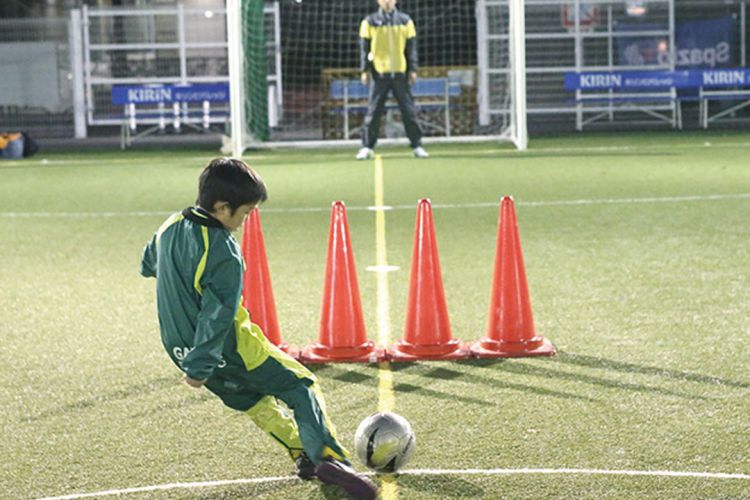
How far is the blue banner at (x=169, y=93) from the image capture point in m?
24.1

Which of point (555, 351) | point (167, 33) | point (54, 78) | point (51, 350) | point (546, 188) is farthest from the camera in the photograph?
point (167, 33)

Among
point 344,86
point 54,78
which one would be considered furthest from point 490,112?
point 54,78

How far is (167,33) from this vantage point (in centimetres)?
3278

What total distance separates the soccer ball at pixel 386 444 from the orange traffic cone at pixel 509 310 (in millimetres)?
1904

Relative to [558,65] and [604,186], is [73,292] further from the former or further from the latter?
[558,65]

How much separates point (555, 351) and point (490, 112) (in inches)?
762

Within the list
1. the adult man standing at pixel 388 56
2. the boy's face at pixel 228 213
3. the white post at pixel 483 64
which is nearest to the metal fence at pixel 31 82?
the white post at pixel 483 64

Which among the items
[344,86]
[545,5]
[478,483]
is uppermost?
[545,5]

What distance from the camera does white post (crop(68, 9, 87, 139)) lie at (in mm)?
26125

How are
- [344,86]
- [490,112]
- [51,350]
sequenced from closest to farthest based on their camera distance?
[51,350] < [344,86] < [490,112]

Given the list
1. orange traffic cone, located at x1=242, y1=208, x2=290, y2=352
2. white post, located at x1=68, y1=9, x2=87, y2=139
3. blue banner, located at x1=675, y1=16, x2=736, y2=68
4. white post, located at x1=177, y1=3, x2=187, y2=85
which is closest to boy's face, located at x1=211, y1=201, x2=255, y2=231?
orange traffic cone, located at x1=242, y1=208, x2=290, y2=352

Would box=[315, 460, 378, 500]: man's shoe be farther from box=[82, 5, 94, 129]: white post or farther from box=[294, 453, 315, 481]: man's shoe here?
box=[82, 5, 94, 129]: white post

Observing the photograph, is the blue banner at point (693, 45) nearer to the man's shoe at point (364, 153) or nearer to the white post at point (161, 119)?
the white post at point (161, 119)

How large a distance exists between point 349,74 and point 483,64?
129 inches
